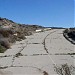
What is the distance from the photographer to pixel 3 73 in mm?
13117

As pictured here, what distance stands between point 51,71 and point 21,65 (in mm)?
2266

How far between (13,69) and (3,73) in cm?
88

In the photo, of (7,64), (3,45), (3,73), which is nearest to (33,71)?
(3,73)

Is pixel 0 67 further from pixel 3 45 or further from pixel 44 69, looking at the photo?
pixel 3 45

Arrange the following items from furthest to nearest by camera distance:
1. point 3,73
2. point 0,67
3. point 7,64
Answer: point 7,64 < point 0,67 < point 3,73

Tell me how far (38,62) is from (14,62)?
121 cm

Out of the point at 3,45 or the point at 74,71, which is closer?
the point at 74,71

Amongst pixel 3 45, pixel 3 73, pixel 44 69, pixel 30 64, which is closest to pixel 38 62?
pixel 30 64

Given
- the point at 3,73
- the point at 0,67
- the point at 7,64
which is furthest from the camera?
the point at 7,64

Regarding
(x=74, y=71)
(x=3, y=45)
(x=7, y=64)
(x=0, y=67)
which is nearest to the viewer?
(x=74, y=71)

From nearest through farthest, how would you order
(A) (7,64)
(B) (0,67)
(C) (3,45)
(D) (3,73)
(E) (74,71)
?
(E) (74,71), (D) (3,73), (B) (0,67), (A) (7,64), (C) (3,45)

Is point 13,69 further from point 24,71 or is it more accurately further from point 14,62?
point 14,62

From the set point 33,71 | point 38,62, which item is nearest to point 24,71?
point 33,71

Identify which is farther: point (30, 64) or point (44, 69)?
point (30, 64)
